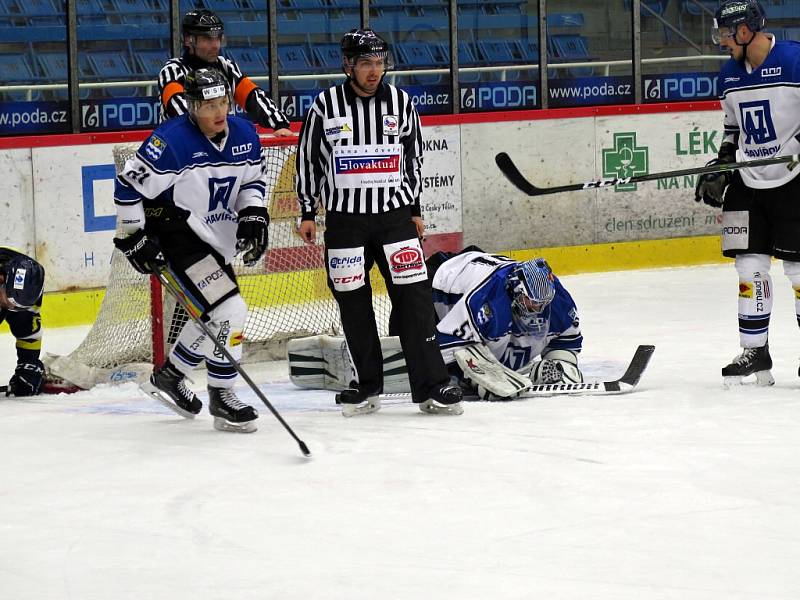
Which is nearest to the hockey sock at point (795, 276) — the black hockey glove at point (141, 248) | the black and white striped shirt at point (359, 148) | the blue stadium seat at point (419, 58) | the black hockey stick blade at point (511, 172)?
the black hockey stick blade at point (511, 172)

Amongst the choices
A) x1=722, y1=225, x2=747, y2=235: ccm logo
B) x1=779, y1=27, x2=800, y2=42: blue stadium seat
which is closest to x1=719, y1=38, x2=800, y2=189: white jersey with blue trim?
x1=722, y1=225, x2=747, y2=235: ccm logo

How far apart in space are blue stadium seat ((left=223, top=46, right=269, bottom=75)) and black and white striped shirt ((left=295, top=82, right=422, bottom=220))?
363cm

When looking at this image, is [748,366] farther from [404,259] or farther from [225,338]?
[225,338]

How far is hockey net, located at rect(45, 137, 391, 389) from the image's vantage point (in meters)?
5.64

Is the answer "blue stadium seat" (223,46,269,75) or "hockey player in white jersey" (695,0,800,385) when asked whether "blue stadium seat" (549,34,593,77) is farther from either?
"hockey player in white jersey" (695,0,800,385)

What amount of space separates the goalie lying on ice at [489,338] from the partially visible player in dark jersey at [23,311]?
34.9 inches

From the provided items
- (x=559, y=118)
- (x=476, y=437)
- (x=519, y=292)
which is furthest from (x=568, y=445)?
(x=559, y=118)

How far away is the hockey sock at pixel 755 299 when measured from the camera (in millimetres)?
5172

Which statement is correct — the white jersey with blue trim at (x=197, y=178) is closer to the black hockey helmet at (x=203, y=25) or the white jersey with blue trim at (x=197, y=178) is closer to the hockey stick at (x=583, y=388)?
the black hockey helmet at (x=203, y=25)

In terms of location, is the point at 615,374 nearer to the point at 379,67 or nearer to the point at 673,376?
the point at 673,376

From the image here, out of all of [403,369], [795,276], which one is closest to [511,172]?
[403,369]

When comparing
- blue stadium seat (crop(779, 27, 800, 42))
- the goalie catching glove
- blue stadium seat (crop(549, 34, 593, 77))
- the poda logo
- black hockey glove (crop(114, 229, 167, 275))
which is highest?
blue stadium seat (crop(779, 27, 800, 42))

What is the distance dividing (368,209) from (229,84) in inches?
38.7

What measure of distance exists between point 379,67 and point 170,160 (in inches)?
28.7
